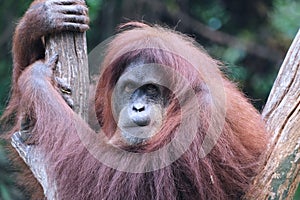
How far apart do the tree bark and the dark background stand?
116 inches

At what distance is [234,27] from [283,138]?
3.83 m

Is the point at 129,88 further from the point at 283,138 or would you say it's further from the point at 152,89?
the point at 283,138

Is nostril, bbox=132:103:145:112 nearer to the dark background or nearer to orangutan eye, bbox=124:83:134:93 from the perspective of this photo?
orangutan eye, bbox=124:83:134:93

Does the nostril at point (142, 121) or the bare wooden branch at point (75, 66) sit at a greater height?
the bare wooden branch at point (75, 66)

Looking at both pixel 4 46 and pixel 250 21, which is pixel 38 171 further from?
pixel 250 21

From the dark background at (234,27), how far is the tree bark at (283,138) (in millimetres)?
2957

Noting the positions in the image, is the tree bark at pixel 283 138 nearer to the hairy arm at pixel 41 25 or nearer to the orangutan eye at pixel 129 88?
the orangutan eye at pixel 129 88

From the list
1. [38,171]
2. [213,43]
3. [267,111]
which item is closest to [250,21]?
[213,43]

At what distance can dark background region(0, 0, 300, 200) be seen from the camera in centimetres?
641

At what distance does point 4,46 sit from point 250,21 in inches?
90.4

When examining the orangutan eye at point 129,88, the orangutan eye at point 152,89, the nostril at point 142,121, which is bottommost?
the nostril at point 142,121

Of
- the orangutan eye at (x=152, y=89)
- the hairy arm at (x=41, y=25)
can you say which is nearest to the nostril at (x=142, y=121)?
the orangutan eye at (x=152, y=89)

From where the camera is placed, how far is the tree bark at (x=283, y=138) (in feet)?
10.6

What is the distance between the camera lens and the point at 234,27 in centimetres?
705
